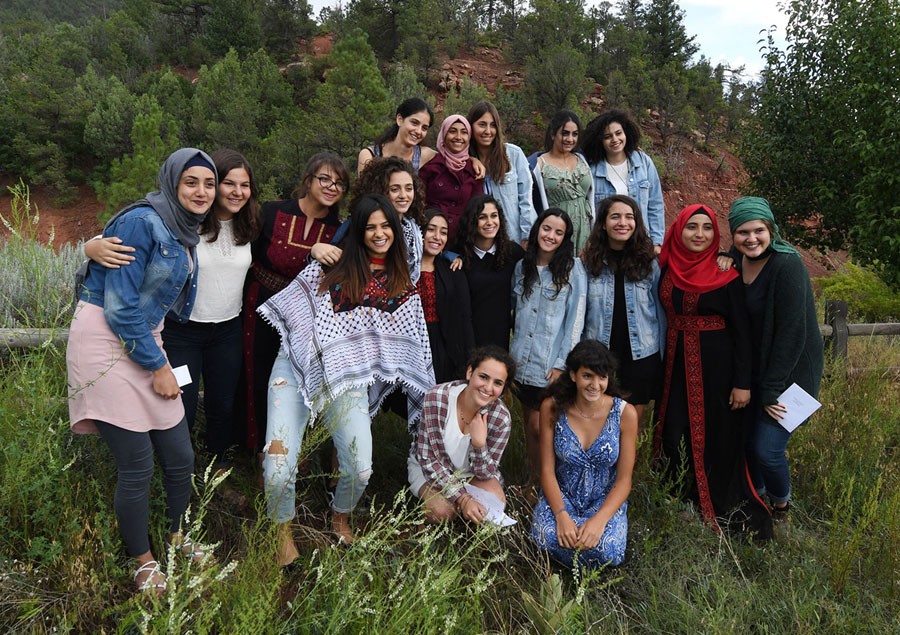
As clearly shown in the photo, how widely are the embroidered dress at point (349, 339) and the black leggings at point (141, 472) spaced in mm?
605

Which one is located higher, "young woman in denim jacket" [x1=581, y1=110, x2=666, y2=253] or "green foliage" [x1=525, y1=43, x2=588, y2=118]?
"green foliage" [x1=525, y1=43, x2=588, y2=118]

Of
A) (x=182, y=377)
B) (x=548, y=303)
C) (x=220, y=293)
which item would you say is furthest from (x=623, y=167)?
(x=182, y=377)

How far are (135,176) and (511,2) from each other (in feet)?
62.3

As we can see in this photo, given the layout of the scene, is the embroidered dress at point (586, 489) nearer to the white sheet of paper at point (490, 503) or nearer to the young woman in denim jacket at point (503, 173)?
the white sheet of paper at point (490, 503)

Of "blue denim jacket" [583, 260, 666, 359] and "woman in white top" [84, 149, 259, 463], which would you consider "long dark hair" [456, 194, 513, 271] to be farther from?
"woman in white top" [84, 149, 259, 463]

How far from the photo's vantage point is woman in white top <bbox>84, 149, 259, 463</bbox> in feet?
9.53

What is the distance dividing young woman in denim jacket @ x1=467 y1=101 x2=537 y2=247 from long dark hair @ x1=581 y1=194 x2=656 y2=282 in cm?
65

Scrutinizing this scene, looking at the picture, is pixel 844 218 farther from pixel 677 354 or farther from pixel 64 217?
pixel 64 217

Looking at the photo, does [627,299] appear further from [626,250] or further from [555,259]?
[555,259]

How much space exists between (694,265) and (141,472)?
2908 millimetres

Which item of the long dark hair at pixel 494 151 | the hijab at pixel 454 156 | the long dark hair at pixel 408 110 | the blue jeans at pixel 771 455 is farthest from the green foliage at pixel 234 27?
the blue jeans at pixel 771 455

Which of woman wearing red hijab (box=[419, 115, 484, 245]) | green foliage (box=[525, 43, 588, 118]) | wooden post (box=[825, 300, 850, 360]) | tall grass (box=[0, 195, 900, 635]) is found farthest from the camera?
green foliage (box=[525, 43, 588, 118])

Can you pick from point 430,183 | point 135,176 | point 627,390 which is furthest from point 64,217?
point 627,390

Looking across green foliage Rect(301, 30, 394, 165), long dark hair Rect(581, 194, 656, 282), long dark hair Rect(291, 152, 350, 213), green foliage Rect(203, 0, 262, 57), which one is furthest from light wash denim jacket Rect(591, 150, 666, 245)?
green foliage Rect(203, 0, 262, 57)
